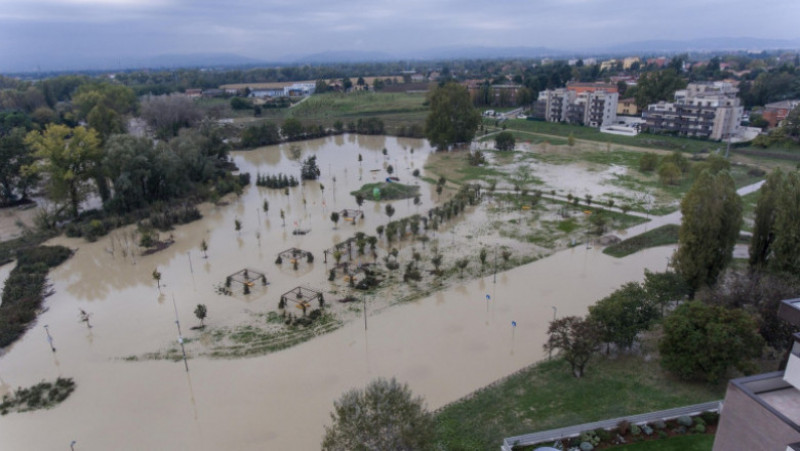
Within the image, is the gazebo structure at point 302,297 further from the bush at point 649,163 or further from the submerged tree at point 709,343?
the bush at point 649,163

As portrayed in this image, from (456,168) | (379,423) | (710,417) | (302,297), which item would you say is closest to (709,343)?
(710,417)

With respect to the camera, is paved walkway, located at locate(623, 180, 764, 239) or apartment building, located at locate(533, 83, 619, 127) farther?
apartment building, located at locate(533, 83, 619, 127)

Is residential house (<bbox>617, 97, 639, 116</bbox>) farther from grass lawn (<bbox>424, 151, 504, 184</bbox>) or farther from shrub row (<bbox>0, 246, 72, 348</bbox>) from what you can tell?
shrub row (<bbox>0, 246, 72, 348</bbox>)

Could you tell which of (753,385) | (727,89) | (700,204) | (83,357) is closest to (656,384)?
(753,385)

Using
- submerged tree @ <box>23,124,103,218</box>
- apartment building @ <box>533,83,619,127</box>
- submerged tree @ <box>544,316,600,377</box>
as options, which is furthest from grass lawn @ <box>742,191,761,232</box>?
submerged tree @ <box>23,124,103,218</box>

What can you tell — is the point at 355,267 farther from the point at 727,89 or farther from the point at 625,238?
the point at 727,89

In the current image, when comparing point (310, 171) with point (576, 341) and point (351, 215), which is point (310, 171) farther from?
point (576, 341)
